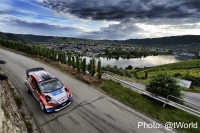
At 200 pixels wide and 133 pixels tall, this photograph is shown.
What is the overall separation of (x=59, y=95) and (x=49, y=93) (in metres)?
0.70

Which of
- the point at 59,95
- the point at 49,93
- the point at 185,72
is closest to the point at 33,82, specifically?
the point at 49,93

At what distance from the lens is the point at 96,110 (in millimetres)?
8766

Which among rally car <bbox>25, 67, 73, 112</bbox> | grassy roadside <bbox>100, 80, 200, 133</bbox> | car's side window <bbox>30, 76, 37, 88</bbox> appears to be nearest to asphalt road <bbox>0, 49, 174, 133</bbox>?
rally car <bbox>25, 67, 73, 112</bbox>

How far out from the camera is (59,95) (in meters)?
8.51

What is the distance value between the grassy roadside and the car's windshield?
4.65m

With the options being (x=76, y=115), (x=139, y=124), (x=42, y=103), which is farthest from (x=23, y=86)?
(x=139, y=124)

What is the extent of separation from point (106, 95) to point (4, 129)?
7798 millimetres

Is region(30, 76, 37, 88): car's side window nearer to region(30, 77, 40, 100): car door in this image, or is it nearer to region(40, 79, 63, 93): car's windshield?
region(30, 77, 40, 100): car door

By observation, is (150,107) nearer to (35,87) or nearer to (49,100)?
(49,100)

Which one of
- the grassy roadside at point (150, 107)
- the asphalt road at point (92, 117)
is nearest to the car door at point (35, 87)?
the asphalt road at point (92, 117)

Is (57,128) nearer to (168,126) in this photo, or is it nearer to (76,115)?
(76,115)

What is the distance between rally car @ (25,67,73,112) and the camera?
26.7ft

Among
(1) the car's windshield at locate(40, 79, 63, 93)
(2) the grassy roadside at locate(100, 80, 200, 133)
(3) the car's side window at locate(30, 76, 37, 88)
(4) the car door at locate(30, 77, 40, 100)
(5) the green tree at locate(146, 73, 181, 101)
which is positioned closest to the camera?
(2) the grassy roadside at locate(100, 80, 200, 133)

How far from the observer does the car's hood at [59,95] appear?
8.25 metres
